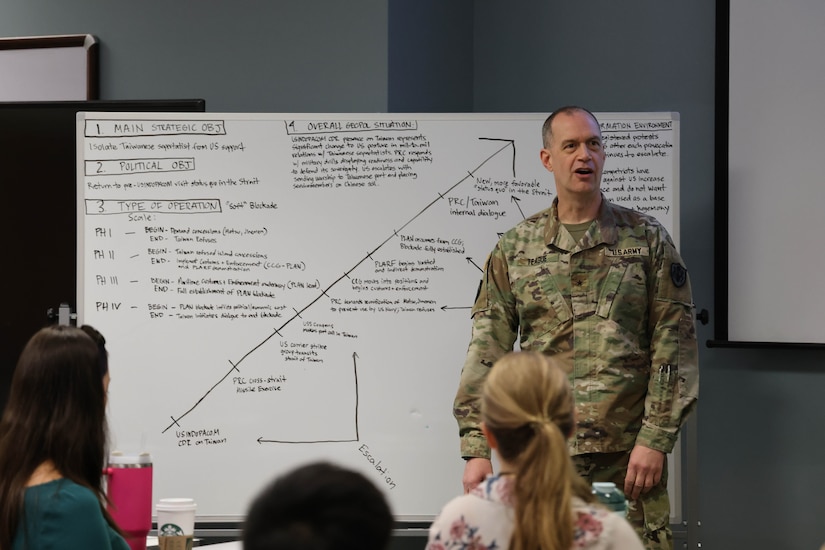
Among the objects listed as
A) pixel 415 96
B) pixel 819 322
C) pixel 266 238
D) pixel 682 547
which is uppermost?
pixel 415 96

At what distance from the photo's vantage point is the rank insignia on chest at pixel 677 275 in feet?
8.82

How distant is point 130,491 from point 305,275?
145 centimetres

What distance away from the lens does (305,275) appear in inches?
134

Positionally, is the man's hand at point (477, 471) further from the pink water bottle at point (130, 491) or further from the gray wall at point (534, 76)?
the gray wall at point (534, 76)

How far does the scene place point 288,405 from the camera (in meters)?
3.37

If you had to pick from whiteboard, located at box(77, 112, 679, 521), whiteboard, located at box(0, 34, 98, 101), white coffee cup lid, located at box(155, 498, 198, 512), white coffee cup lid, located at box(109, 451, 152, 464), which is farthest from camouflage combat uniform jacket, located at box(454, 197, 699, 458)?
whiteboard, located at box(0, 34, 98, 101)

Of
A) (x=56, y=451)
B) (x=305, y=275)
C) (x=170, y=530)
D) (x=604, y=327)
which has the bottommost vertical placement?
A: (x=170, y=530)

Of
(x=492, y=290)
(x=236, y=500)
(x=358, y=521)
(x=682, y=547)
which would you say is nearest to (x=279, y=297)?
(x=236, y=500)

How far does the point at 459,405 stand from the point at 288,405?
34.3 inches

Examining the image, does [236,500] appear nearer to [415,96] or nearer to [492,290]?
[492,290]

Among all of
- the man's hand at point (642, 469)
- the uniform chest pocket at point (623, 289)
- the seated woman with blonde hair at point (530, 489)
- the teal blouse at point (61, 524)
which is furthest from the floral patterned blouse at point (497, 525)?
the uniform chest pocket at point (623, 289)

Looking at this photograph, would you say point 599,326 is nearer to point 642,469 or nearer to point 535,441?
point 642,469

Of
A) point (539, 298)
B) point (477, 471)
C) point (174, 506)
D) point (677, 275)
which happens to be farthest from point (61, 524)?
point (677, 275)

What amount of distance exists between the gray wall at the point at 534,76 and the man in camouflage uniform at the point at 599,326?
1105mm
